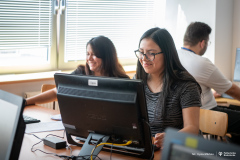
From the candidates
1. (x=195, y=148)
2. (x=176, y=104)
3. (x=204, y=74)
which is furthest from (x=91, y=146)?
(x=204, y=74)

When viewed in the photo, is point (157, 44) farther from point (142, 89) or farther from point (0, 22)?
point (0, 22)

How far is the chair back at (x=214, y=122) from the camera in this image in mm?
2570

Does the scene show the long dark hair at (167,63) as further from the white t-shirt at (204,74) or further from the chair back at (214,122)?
the white t-shirt at (204,74)

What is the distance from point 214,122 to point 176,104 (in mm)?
625

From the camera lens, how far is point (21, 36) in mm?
3834

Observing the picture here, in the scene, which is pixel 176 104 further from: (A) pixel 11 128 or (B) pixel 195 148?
(B) pixel 195 148

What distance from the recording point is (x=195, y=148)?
30.7 inches

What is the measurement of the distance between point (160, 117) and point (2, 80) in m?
1.92

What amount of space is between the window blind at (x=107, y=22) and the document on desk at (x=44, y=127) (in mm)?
1943

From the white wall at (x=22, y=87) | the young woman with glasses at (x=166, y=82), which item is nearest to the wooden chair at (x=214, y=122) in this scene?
the young woman with glasses at (x=166, y=82)

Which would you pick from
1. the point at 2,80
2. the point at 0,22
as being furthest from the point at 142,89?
the point at 0,22

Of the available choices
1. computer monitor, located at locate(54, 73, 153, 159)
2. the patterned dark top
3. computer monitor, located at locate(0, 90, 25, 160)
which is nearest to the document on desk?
computer monitor, located at locate(54, 73, 153, 159)

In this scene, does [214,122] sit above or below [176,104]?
→ below

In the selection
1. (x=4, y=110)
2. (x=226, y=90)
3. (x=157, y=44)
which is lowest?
(x=226, y=90)
